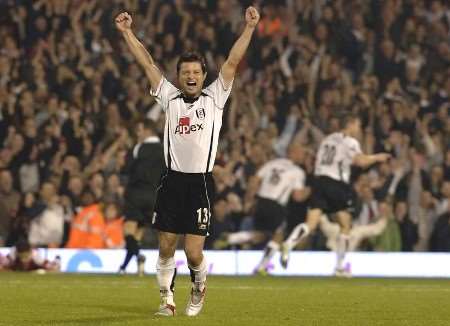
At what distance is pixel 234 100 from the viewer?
24719 mm

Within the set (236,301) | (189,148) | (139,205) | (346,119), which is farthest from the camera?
(346,119)

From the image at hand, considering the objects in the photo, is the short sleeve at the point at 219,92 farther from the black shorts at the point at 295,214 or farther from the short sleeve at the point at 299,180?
the black shorts at the point at 295,214

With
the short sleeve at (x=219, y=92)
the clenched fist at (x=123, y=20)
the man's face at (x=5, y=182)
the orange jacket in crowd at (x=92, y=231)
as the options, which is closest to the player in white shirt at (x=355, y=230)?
the orange jacket in crowd at (x=92, y=231)

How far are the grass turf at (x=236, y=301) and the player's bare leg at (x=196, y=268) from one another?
11 centimetres

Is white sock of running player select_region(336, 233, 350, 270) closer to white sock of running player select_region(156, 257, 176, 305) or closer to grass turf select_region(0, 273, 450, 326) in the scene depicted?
grass turf select_region(0, 273, 450, 326)

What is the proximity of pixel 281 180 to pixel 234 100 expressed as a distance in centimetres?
320

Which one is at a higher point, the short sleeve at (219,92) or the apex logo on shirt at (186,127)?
the short sleeve at (219,92)

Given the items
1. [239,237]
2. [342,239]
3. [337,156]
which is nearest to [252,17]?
[337,156]

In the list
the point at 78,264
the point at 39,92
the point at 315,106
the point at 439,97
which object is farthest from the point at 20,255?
the point at 439,97

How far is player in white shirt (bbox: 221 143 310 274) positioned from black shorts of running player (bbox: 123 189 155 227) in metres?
3.10

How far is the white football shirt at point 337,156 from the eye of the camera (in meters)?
19.4

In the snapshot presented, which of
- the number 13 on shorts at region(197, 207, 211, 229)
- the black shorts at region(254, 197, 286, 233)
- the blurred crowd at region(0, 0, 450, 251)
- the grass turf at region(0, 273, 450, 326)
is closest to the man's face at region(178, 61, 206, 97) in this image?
the number 13 on shorts at region(197, 207, 211, 229)

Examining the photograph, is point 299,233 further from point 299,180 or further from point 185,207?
point 185,207

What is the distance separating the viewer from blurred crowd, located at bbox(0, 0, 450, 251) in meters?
22.1
